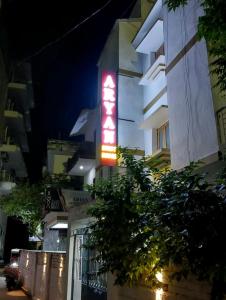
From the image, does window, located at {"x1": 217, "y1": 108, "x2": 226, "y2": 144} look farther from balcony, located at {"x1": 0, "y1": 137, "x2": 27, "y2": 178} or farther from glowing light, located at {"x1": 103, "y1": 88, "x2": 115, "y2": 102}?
balcony, located at {"x1": 0, "y1": 137, "x2": 27, "y2": 178}

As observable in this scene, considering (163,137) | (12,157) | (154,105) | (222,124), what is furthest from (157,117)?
(12,157)

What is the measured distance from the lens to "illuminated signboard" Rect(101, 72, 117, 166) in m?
12.2

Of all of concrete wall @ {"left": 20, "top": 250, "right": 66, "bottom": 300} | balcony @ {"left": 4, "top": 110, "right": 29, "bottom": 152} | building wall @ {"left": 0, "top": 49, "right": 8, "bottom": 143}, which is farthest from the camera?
balcony @ {"left": 4, "top": 110, "right": 29, "bottom": 152}

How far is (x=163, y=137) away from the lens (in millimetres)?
12953

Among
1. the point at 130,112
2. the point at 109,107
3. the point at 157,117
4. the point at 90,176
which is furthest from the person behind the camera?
the point at 90,176

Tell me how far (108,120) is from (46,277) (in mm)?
6353

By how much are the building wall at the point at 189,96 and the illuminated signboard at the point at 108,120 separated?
3.52 metres

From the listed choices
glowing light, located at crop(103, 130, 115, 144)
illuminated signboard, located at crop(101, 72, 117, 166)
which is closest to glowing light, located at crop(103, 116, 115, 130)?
illuminated signboard, located at crop(101, 72, 117, 166)

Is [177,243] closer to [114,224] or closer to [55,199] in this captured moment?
[114,224]

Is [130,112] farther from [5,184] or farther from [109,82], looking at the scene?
[5,184]

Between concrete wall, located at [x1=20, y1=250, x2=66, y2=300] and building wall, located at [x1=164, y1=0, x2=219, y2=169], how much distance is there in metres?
5.03

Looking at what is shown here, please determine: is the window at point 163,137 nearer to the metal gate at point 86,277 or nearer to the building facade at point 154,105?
the building facade at point 154,105

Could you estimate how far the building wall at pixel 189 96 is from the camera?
25.7ft

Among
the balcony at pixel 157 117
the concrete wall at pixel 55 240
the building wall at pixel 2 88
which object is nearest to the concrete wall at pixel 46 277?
the concrete wall at pixel 55 240
